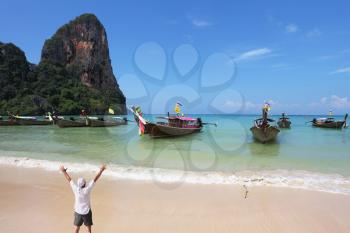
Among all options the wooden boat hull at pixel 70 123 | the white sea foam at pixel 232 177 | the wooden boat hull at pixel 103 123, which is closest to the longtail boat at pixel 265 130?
the white sea foam at pixel 232 177

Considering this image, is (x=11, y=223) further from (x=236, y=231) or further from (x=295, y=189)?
(x=295, y=189)

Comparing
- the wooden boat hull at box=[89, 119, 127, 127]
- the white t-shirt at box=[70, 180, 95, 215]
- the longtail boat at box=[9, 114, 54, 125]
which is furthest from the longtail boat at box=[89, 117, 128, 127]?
the white t-shirt at box=[70, 180, 95, 215]

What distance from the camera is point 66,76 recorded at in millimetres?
106750

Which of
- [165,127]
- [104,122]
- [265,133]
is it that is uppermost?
[265,133]

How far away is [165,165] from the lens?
12.0 m

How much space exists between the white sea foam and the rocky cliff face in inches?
4213

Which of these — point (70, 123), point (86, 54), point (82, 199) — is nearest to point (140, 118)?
point (70, 123)

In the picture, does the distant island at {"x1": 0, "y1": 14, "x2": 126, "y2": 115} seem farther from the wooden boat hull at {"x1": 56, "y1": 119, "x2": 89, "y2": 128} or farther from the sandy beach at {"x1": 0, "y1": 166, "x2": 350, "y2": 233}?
the sandy beach at {"x1": 0, "y1": 166, "x2": 350, "y2": 233}

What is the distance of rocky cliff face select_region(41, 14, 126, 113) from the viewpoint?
4739 inches

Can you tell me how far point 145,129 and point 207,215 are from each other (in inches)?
725

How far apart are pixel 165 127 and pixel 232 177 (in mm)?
14290

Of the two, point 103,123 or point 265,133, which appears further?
point 103,123

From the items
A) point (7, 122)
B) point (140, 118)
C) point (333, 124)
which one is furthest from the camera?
point (7, 122)

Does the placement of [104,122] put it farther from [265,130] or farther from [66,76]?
[66,76]
